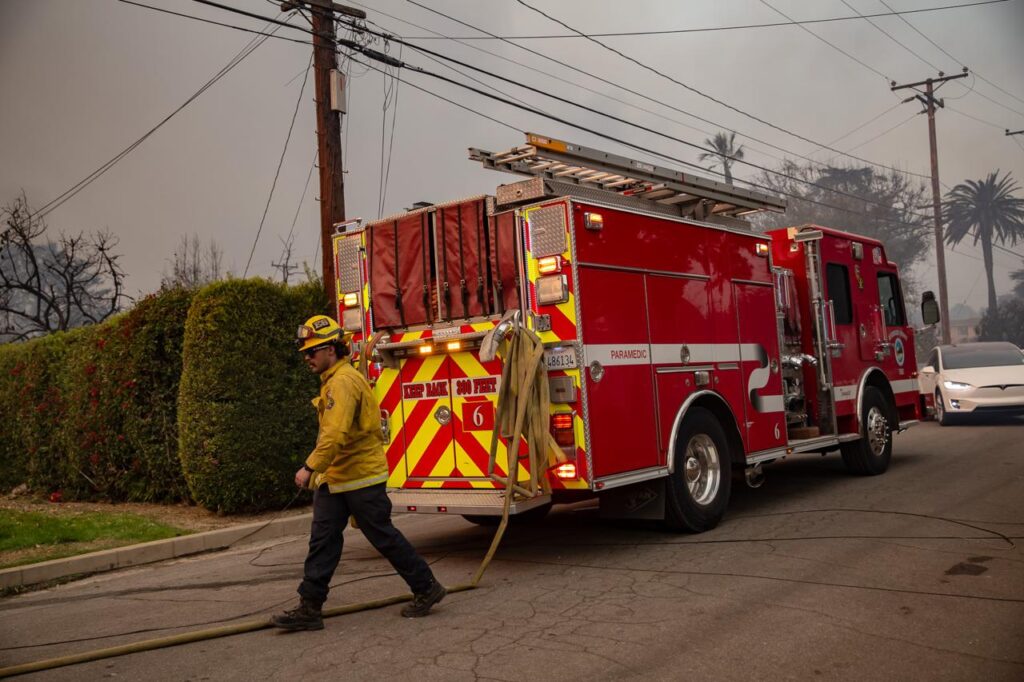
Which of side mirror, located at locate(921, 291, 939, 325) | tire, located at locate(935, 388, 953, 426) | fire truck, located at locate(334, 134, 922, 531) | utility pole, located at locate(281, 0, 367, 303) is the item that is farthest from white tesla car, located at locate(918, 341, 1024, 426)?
utility pole, located at locate(281, 0, 367, 303)

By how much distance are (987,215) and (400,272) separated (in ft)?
263

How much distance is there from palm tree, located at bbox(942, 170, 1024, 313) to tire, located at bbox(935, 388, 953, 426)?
62192mm

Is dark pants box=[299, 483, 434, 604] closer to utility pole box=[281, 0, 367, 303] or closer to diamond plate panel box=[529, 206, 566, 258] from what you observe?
diamond plate panel box=[529, 206, 566, 258]

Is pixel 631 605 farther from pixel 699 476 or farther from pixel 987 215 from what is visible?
pixel 987 215

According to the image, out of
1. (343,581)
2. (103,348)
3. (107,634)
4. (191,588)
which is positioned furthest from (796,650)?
(103,348)

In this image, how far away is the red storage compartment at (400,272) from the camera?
24.2ft

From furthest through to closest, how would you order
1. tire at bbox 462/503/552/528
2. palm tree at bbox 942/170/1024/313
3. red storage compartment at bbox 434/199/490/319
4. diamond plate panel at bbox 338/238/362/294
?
palm tree at bbox 942/170/1024/313 < tire at bbox 462/503/552/528 < diamond plate panel at bbox 338/238/362/294 < red storage compartment at bbox 434/199/490/319

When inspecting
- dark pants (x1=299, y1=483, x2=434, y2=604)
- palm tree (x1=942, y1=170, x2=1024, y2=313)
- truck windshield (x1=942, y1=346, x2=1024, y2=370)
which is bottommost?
dark pants (x1=299, y1=483, x2=434, y2=604)

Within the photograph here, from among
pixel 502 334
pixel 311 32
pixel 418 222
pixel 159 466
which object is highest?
pixel 311 32

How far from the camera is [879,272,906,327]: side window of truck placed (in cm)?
1137

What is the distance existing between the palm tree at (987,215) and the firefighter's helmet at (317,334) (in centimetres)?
7643

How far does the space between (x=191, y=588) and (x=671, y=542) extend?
3.80 metres

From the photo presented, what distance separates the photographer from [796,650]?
14.4 feet

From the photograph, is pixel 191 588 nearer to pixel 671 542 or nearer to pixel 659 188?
pixel 671 542
